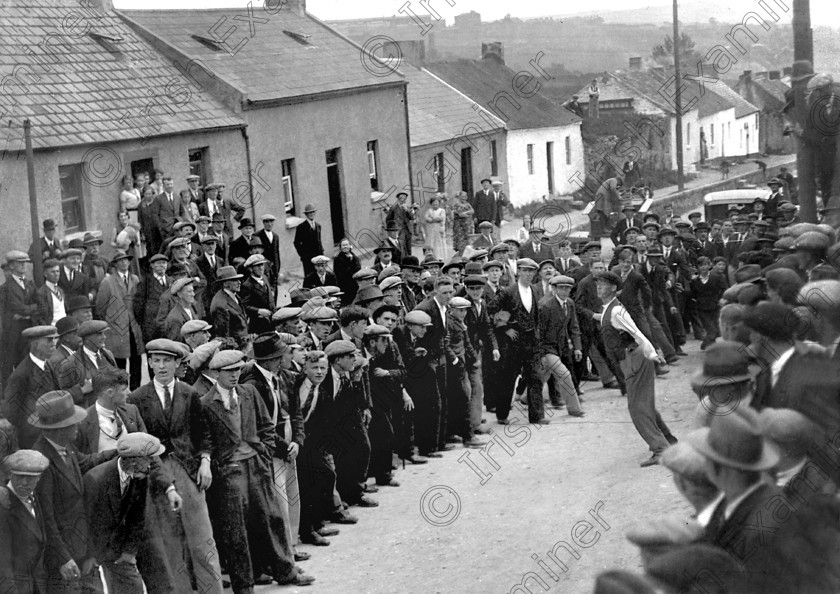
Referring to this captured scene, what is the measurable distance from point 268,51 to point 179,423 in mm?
20172

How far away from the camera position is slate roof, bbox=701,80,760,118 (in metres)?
66.1

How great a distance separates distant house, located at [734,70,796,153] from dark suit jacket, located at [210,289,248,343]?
198 feet

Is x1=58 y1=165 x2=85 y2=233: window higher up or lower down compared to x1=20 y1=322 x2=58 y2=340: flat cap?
higher up

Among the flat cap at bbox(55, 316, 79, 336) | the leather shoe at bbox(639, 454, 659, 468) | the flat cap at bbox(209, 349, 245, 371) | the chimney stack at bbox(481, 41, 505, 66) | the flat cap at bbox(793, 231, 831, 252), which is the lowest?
the leather shoe at bbox(639, 454, 659, 468)

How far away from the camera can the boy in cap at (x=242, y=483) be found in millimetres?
9375

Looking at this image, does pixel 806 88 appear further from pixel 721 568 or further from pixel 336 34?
pixel 336 34

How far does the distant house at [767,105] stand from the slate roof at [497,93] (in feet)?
83.4

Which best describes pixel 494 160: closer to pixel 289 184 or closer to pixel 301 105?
pixel 301 105

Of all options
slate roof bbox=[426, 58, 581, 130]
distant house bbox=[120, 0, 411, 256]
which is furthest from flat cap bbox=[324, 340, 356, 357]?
slate roof bbox=[426, 58, 581, 130]

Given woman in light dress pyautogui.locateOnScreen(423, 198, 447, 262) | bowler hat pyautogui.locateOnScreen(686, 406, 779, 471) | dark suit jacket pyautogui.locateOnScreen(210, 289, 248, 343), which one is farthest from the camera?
woman in light dress pyautogui.locateOnScreen(423, 198, 447, 262)

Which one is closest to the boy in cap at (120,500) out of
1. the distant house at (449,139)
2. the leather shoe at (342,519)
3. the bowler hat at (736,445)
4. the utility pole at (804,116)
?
the leather shoe at (342,519)

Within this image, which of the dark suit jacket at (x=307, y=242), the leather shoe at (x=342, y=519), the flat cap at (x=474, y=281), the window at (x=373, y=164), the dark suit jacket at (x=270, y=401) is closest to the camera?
the dark suit jacket at (x=270, y=401)

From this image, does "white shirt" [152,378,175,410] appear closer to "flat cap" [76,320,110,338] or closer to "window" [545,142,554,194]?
"flat cap" [76,320,110,338]

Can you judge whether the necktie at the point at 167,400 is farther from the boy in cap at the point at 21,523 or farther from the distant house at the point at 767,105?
the distant house at the point at 767,105
